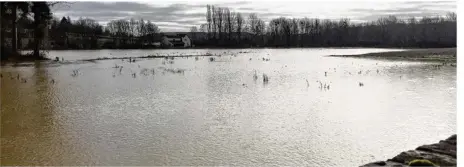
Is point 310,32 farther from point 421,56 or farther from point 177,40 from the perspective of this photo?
point 421,56

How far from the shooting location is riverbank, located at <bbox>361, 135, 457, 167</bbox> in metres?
4.07

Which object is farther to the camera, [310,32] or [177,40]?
[310,32]

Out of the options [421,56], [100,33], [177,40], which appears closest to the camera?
[421,56]

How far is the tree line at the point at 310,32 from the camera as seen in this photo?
2712 inches

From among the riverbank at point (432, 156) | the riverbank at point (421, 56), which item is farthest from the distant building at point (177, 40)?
the riverbank at point (432, 156)

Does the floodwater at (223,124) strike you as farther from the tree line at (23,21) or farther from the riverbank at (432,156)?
the tree line at (23,21)

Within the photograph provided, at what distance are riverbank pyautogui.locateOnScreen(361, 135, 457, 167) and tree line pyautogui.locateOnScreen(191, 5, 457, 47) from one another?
59.7m

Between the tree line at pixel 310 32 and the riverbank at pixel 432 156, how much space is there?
5967 cm

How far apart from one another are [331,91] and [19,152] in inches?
363

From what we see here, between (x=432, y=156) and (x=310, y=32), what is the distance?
107 m

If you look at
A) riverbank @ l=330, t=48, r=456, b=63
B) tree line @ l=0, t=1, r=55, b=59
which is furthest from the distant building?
riverbank @ l=330, t=48, r=456, b=63

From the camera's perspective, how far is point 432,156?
434 centimetres

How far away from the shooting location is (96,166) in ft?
18.8

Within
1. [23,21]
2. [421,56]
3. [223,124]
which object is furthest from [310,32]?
[223,124]
